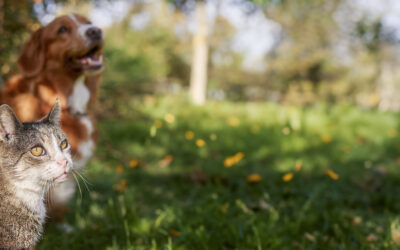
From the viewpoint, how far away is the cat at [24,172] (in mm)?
1454

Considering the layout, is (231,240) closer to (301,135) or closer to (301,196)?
(301,196)

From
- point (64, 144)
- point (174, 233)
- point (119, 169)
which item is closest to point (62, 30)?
point (64, 144)

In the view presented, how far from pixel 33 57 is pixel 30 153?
1.38m

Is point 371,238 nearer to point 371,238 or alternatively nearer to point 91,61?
point 371,238

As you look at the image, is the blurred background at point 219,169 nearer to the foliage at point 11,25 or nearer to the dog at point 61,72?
the foliage at point 11,25

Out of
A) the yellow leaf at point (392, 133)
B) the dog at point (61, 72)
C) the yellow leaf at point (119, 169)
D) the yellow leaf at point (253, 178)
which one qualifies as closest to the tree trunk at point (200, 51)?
the yellow leaf at point (392, 133)

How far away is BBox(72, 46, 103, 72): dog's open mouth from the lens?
256cm

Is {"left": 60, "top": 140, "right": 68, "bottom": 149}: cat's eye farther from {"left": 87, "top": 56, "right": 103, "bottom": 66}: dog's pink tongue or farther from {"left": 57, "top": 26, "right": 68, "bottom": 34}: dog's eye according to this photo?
{"left": 57, "top": 26, "right": 68, "bottom": 34}: dog's eye

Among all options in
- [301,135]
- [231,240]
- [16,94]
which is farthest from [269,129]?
[16,94]

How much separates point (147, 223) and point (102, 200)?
3.28 feet

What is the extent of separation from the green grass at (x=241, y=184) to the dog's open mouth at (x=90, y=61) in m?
0.62

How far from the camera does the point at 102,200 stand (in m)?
3.38

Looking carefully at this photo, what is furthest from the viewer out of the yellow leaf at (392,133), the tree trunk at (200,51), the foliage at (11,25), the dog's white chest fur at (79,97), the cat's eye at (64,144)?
the tree trunk at (200,51)

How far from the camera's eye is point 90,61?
8.49 ft
